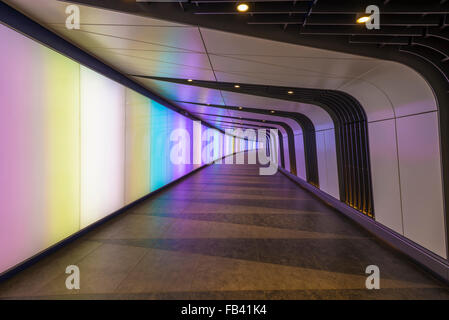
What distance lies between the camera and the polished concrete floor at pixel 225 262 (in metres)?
3.12

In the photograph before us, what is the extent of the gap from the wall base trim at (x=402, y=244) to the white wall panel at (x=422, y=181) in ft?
0.34

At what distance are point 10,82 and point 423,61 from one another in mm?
5617

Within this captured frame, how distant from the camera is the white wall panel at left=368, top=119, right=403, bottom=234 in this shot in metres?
4.59

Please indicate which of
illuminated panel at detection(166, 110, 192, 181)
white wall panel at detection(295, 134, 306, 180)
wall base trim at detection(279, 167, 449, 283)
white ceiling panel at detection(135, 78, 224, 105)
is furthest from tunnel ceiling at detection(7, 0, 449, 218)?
white wall panel at detection(295, 134, 306, 180)

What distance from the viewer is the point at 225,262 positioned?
3.89m

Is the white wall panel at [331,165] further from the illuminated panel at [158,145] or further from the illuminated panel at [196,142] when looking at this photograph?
the illuminated panel at [196,142]

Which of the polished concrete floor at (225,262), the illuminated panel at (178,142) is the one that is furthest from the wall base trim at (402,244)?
the illuminated panel at (178,142)

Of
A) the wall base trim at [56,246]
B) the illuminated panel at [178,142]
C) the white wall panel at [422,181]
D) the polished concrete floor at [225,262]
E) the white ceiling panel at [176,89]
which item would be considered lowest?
the polished concrete floor at [225,262]

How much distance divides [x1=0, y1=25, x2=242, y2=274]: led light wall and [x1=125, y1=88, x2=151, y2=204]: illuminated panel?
0.06m

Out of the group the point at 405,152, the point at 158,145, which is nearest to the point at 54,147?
the point at 158,145

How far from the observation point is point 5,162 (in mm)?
3213

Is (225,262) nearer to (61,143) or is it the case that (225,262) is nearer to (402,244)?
(402,244)

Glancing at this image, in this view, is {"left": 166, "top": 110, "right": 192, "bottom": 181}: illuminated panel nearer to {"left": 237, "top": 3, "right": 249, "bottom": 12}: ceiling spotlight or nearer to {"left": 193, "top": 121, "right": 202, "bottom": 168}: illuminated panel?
{"left": 193, "top": 121, "right": 202, "bottom": 168}: illuminated panel

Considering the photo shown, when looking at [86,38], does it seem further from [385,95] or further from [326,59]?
[385,95]
